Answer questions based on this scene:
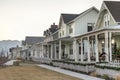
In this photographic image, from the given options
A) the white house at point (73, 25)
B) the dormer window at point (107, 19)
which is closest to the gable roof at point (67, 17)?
the white house at point (73, 25)

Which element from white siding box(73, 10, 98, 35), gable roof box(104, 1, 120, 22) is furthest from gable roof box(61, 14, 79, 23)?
→ gable roof box(104, 1, 120, 22)

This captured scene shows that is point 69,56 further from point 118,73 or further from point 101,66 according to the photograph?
point 118,73

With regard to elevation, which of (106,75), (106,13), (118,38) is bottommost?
(106,75)

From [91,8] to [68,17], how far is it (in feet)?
23.8

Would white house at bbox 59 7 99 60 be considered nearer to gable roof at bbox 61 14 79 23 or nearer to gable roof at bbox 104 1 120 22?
gable roof at bbox 61 14 79 23

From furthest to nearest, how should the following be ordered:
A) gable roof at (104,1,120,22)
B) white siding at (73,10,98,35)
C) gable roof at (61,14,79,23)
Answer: gable roof at (61,14,79,23), white siding at (73,10,98,35), gable roof at (104,1,120,22)

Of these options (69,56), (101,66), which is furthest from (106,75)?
(69,56)

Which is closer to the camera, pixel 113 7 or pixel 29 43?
pixel 113 7

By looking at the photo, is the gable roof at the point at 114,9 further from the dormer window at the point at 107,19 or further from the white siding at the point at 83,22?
the white siding at the point at 83,22

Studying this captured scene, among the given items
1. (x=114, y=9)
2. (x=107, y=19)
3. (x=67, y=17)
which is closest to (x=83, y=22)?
(x=67, y=17)

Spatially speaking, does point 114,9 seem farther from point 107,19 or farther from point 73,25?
point 73,25

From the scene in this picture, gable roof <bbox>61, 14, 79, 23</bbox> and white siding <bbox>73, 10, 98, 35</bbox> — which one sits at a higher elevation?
gable roof <bbox>61, 14, 79, 23</bbox>

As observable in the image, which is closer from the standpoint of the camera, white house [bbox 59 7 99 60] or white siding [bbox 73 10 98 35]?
white house [bbox 59 7 99 60]

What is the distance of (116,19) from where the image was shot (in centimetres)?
3688
